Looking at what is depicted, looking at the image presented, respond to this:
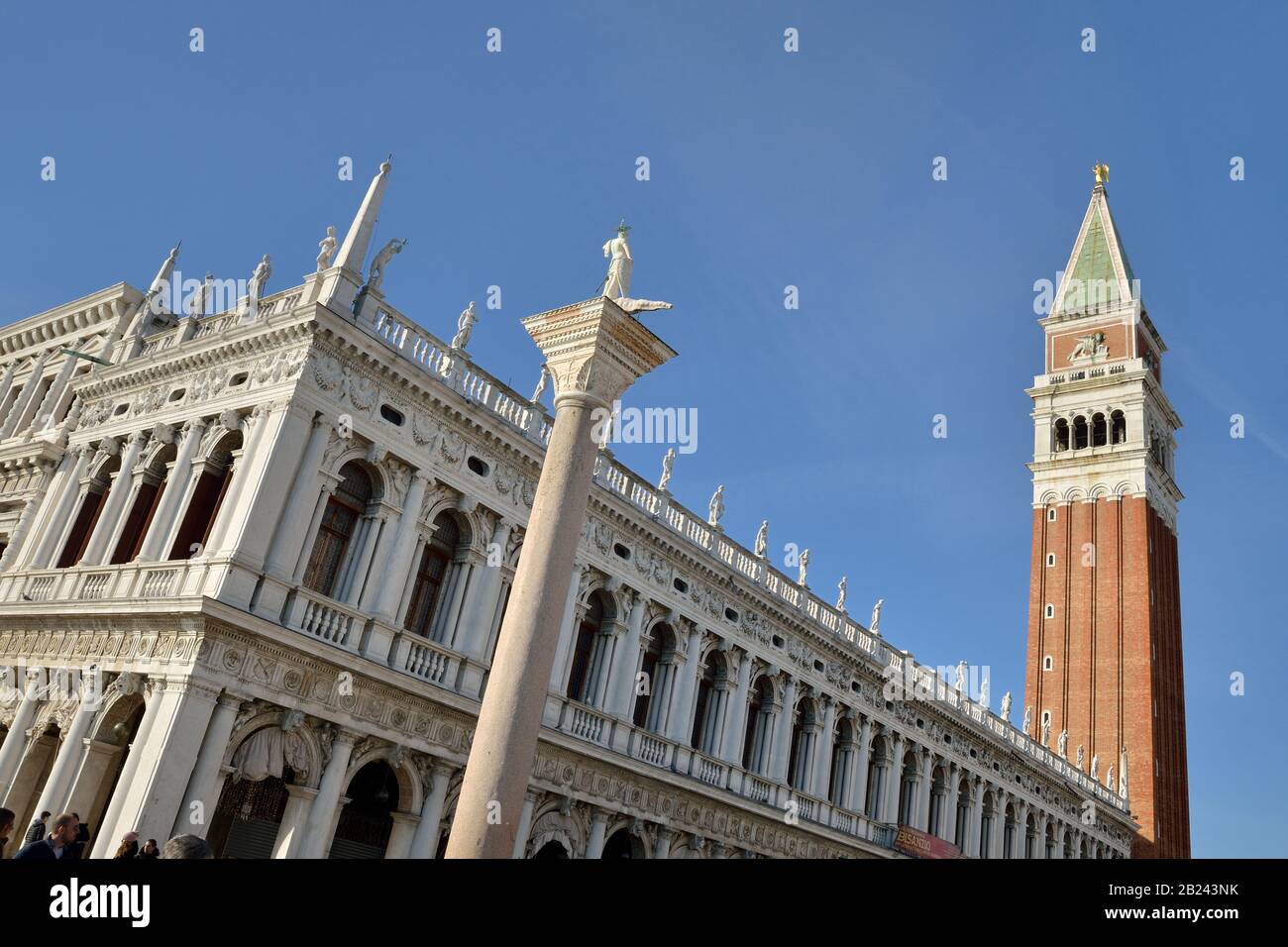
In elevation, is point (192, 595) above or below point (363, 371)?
below

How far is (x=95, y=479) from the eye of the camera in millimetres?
22156

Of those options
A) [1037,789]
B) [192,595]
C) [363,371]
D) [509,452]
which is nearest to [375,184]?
[363,371]

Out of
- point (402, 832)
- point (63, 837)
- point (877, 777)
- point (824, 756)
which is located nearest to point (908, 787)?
point (877, 777)

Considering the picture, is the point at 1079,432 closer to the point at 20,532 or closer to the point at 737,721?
the point at 737,721

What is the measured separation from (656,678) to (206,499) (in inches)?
441

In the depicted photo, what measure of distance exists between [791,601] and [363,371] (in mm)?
14770

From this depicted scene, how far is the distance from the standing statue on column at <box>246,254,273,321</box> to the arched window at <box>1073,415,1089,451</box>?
2079 inches

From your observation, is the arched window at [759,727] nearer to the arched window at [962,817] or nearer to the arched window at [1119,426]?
the arched window at [962,817]

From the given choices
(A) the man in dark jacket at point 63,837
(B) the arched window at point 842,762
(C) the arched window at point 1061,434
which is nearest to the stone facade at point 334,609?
(B) the arched window at point 842,762

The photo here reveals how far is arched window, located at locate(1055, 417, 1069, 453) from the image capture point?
6297 cm

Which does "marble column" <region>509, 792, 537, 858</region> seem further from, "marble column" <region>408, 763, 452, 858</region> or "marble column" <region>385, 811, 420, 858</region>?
"marble column" <region>385, 811, 420, 858</region>

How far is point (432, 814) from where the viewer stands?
19.2 meters

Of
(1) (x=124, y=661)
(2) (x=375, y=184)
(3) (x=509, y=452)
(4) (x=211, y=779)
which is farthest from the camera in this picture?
(3) (x=509, y=452)
